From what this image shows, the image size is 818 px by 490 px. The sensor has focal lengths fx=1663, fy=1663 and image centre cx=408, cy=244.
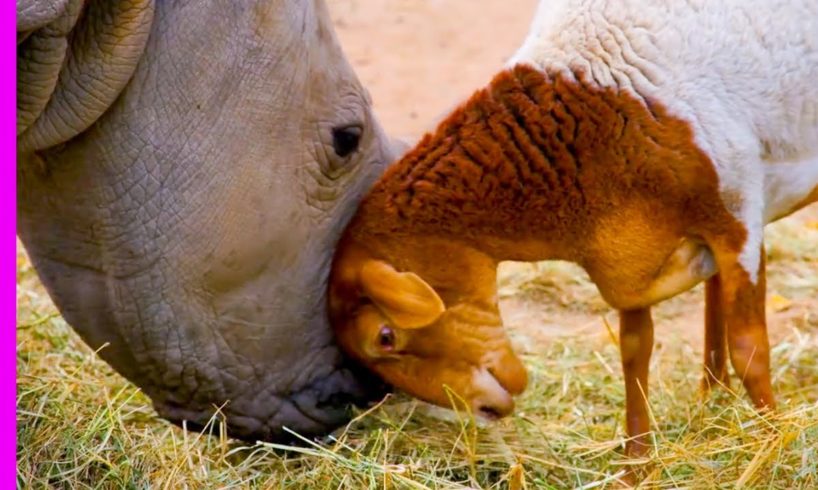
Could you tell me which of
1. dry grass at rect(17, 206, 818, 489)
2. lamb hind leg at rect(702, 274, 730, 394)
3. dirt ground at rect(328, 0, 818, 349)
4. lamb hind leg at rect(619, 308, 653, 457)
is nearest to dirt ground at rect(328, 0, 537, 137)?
dirt ground at rect(328, 0, 818, 349)

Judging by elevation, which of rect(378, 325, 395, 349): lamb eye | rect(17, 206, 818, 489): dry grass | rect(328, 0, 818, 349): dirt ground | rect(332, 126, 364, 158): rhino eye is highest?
rect(332, 126, 364, 158): rhino eye

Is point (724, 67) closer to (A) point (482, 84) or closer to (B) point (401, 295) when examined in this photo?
(B) point (401, 295)

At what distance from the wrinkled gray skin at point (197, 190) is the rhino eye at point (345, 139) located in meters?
0.03

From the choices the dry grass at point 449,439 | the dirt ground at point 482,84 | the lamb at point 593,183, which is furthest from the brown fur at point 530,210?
the dirt ground at point 482,84

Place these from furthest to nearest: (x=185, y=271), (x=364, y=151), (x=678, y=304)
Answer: (x=678, y=304)
(x=364, y=151)
(x=185, y=271)

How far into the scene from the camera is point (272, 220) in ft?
14.9

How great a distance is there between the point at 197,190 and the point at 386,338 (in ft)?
2.26

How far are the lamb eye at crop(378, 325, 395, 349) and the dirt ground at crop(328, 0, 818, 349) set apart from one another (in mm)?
693

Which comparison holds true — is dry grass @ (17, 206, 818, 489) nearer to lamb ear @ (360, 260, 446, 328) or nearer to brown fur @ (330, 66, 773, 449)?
brown fur @ (330, 66, 773, 449)

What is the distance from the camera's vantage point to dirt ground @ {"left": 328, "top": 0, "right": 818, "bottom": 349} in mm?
6625

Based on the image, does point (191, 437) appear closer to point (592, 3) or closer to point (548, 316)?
point (592, 3)

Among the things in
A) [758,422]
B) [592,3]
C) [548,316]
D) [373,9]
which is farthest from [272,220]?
[373,9]

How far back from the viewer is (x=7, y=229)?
3.90 meters

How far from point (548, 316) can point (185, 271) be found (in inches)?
101
